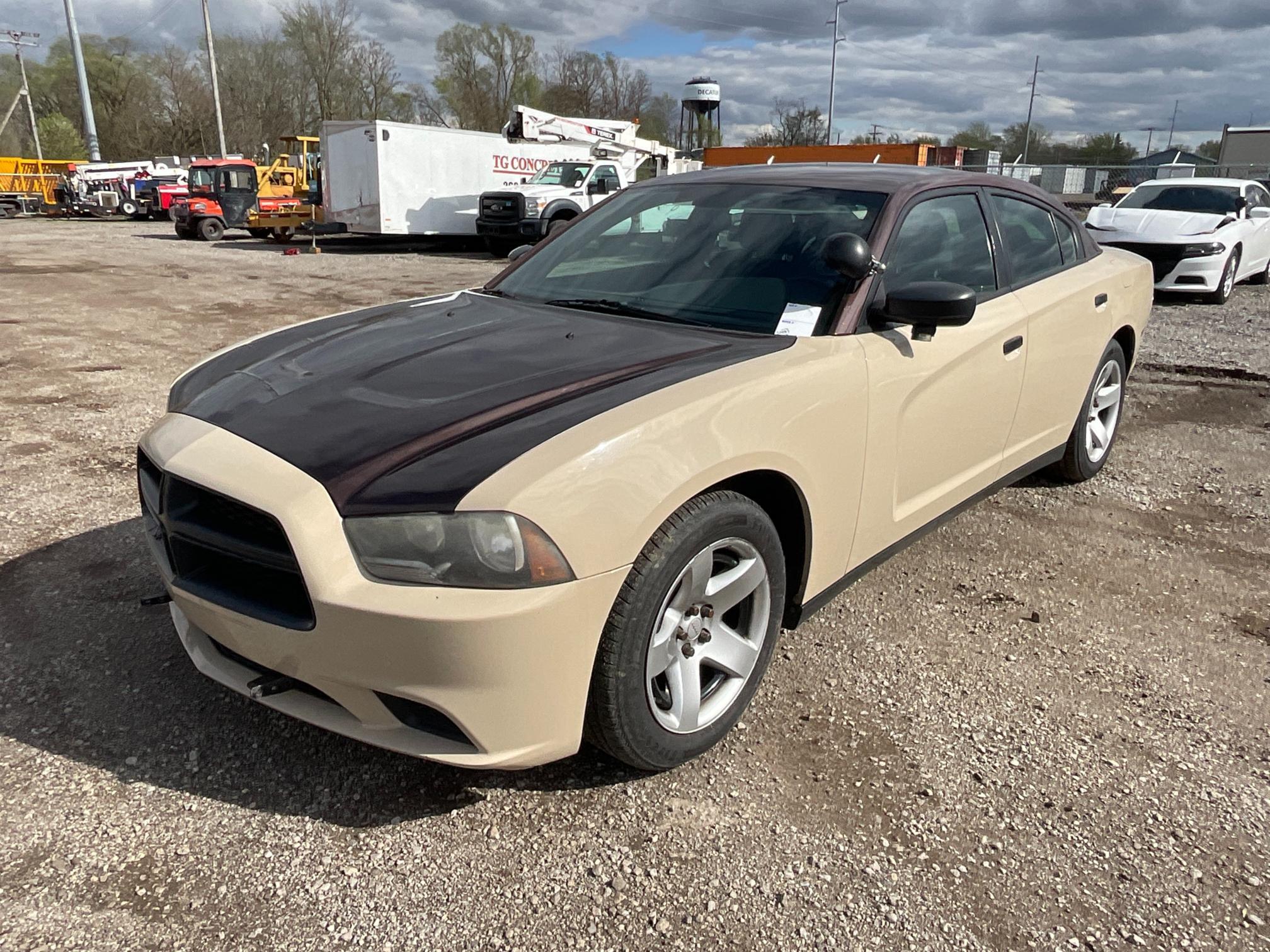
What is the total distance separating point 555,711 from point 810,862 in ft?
2.42

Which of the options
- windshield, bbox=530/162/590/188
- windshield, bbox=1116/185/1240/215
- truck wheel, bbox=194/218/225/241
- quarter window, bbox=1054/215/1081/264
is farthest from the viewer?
truck wheel, bbox=194/218/225/241

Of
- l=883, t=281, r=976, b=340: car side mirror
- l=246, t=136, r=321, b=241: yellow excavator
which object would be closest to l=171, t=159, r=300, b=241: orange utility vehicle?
l=246, t=136, r=321, b=241: yellow excavator

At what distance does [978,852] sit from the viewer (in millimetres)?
2283

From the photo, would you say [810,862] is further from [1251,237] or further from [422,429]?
[1251,237]

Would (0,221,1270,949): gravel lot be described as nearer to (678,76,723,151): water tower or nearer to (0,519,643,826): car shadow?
(0,519,643,826): car shadow

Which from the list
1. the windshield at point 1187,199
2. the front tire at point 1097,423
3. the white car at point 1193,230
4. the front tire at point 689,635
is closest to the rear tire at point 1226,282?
the white car at point 1193,230

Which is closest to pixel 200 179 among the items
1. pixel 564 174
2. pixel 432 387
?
pixel 564 174

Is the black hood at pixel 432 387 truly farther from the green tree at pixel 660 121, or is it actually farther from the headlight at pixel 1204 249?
the green tree at pixel 660 121

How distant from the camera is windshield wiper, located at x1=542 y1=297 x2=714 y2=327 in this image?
9.99 feet

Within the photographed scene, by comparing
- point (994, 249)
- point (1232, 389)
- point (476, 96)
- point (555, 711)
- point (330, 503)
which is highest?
point (476, 96)

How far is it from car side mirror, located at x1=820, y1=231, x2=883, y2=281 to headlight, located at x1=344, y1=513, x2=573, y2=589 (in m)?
1.48

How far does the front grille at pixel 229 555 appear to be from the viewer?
2.14 m

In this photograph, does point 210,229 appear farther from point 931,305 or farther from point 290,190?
point 931,305

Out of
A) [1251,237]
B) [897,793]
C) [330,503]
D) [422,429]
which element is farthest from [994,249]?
[1251,237]
